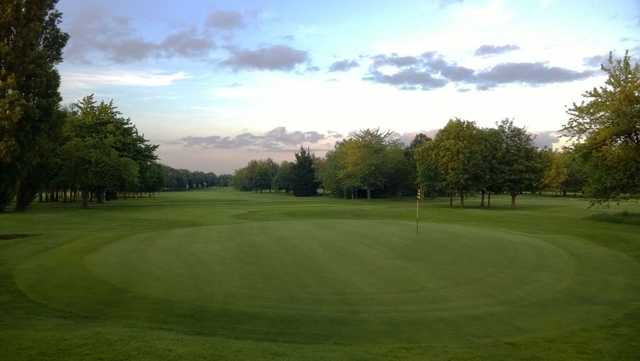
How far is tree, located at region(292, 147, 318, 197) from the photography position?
122188 mm

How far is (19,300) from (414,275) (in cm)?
1134

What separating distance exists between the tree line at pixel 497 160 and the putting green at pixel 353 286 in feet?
55.2

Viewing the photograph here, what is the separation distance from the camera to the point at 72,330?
9148mm

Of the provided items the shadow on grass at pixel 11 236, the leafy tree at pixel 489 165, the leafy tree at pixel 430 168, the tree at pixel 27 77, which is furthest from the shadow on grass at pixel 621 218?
the shadow on grass at pixel 11 236

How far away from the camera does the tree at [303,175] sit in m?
122

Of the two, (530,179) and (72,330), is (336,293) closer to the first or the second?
(72,330)

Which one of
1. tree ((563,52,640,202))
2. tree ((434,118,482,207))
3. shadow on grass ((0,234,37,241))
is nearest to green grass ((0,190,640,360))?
shadow on grass ((0,234,37,241))

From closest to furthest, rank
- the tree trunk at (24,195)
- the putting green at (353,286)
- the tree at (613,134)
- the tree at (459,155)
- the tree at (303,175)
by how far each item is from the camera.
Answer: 1. the putting green at (353,286)
2. the tree at (613,134)
3. the tree trunk at (24,195)
4. the tree at (459,155)
5. the tree at (303,175)

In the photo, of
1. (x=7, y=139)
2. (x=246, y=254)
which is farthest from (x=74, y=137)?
(x=246, y=254)

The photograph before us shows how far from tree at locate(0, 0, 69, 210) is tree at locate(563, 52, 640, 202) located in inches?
1412

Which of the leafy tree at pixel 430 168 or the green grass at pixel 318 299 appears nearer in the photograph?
the green grass at pixel 318 299

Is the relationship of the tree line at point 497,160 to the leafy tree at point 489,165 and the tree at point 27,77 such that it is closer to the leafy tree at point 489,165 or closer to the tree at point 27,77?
the leafy tree at point 489,165

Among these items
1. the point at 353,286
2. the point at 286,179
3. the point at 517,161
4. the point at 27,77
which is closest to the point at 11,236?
the point at 27,77

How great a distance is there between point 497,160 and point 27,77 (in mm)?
55766
